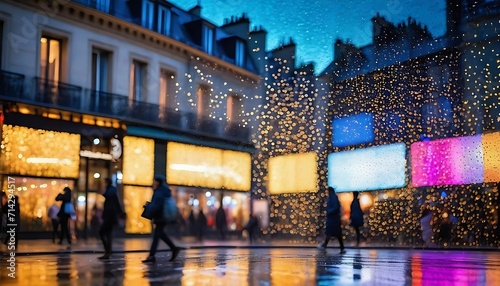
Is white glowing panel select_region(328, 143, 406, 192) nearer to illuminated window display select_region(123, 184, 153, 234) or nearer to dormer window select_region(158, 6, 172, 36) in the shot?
illuminated window display select_region(123, 184, 153, 234)

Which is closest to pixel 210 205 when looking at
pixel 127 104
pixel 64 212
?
pixel 127 104

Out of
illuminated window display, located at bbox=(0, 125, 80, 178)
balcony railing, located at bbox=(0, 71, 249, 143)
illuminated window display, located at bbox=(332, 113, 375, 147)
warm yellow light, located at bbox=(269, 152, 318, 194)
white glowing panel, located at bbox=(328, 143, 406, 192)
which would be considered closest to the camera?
balcony railing, located at bbox=(0, 71, 249, 143)

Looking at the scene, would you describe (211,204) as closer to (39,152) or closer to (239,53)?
(239,53)

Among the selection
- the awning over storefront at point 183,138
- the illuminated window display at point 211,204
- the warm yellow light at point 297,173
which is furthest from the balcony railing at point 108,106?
the warm yellow light at point 297,173

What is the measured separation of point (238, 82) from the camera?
1136 inches

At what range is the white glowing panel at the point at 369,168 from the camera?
2505 centimetres

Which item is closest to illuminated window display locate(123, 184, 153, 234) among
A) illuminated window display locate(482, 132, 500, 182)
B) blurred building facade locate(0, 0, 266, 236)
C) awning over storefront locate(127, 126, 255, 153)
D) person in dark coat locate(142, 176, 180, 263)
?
blurred building facade locate(0, 0, 266, 236)

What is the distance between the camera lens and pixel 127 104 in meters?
24.5

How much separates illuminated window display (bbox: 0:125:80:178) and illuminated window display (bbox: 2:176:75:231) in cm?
31

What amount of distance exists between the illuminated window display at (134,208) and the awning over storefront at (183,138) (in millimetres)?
2145

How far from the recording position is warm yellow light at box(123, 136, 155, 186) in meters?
25.0

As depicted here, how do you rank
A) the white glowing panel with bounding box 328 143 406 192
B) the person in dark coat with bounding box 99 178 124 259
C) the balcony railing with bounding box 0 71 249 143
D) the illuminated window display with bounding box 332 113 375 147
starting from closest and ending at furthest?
the person in dark coat with bounding box 99 178 124 259 < the balcony railing with bounding box 0 71 249 143 < the white glowing panel with bounding box 328 143 406 192 < the illuminated window display with bounding box 332 113 375 147

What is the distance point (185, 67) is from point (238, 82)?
8.53 feet

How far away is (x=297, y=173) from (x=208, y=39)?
23.6 ft
